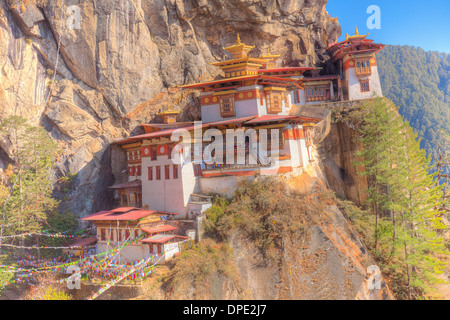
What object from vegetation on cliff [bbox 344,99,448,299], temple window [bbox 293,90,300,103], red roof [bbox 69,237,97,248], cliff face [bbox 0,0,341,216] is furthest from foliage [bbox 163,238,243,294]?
temple window [bbox 293,90,300,103]

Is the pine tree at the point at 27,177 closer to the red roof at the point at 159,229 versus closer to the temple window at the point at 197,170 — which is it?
the red roof at the point at 159,229

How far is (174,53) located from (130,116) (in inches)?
339

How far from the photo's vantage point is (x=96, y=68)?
35.9 meters

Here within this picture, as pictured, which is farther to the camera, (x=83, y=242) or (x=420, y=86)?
(x=420, y=86)

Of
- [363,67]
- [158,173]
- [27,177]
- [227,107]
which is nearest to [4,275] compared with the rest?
[27,177]

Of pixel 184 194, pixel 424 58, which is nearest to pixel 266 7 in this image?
pixel 184 194

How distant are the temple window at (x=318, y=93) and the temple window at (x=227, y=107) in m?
11.3

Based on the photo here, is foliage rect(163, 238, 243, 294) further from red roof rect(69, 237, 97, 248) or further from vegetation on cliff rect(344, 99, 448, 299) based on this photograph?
vegetation on cliff rect(344, 99, 448, 299)

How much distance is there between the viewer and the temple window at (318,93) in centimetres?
4212

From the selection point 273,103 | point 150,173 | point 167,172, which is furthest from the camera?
point 273,103

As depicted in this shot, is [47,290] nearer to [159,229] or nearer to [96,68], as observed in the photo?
[159,229]

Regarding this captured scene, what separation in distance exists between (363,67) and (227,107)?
53.4 ft

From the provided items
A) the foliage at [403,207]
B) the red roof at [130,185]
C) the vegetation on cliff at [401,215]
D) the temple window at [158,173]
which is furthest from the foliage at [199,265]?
the foliage at [403,207]

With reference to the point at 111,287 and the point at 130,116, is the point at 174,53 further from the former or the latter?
the point at 111,287
